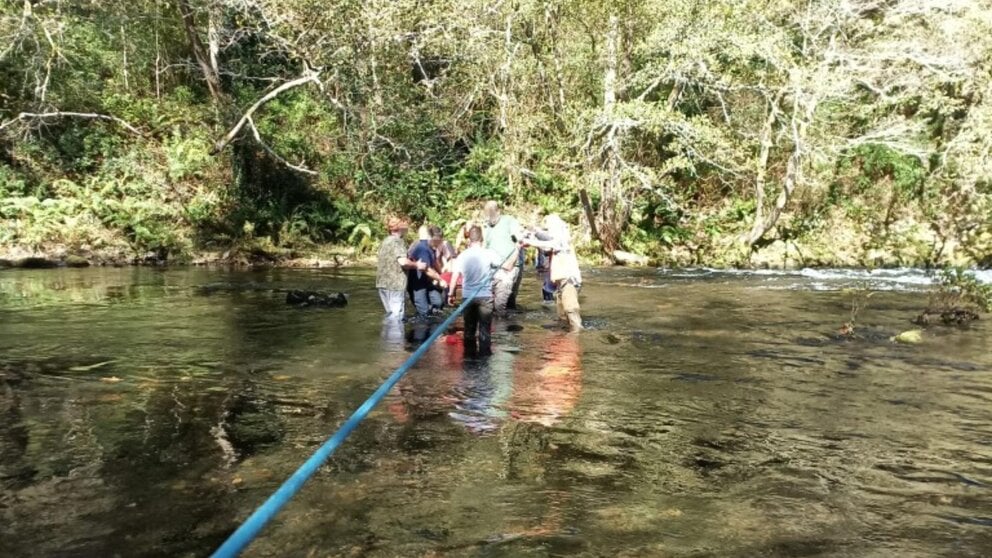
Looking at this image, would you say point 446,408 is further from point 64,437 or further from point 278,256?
point 278,256

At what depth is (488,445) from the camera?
6129 millimetres

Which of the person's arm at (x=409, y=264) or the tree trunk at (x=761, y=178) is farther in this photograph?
the tree trunk at (x=761, y=178)

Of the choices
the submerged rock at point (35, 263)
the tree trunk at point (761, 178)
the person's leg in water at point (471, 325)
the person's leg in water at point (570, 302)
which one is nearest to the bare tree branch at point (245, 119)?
the submerged rock at point (35, 263)

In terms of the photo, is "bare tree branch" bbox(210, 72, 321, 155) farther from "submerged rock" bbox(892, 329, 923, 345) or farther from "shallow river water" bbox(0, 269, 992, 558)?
"submerged rock" bbox(892, 329, 923, 345)

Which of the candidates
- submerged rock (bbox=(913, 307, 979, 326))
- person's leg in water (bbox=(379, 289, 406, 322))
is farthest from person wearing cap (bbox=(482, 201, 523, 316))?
submerged rock (bbox=(913, 307, 979, 326))

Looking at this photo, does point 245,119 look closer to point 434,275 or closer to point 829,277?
point 434,275

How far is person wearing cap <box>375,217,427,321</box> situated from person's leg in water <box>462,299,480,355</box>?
1.66 meters

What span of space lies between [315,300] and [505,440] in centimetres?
897

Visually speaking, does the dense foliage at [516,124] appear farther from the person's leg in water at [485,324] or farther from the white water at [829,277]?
the person's leg in water at [485,324]

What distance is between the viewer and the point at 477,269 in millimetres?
9531

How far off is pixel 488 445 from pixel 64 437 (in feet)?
10.4

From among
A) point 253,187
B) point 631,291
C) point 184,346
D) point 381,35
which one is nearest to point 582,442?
point 184,346

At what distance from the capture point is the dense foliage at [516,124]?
867 inches

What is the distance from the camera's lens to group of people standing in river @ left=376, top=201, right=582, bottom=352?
969cm
